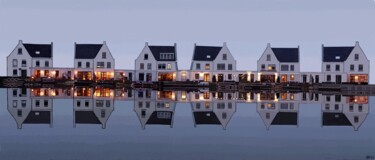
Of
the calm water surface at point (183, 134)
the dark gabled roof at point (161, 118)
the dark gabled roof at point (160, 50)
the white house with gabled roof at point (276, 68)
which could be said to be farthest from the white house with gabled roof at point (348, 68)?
the dark gabled roof at point (161, 118)

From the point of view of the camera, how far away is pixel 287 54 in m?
73.1

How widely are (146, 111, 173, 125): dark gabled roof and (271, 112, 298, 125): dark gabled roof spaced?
5.40 meters

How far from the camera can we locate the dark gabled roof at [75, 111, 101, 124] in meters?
23.3

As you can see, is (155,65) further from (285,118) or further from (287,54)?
(285,118)

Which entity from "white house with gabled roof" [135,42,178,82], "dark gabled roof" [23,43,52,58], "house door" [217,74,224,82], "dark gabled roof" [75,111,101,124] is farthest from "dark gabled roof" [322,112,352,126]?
"dark gabled roof" [23,43,52,58]

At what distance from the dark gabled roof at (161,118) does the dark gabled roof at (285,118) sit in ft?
17.7

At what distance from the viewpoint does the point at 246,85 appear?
64.5m

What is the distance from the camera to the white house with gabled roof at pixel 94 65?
2918 inches

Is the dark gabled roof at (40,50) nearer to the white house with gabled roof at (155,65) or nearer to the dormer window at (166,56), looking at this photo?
the white house with gabled roof at (155,65)

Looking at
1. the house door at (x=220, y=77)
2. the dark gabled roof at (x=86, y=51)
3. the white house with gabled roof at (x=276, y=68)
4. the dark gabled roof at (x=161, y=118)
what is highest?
the dark gabled roof at (x=86, y=51)

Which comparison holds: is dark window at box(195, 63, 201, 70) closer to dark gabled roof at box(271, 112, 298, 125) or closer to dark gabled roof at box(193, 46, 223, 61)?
dark gabled roof at box(193, 46, 223, 61)

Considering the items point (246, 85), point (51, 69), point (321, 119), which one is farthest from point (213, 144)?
point (51, 69)

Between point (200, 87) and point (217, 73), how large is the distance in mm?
5966

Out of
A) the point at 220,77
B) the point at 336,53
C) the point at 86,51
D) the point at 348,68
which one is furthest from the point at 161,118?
the point at 336,53
